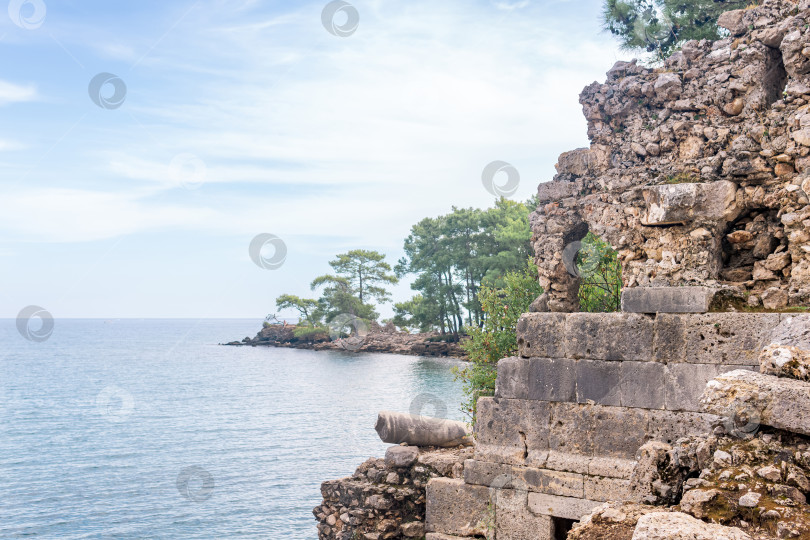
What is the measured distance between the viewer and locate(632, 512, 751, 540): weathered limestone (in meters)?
3.10

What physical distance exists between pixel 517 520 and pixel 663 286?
3016 millimetres

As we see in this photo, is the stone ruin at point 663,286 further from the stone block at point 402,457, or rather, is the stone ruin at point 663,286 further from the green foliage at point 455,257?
the green foliage at point 455,257

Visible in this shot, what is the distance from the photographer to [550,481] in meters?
7.71

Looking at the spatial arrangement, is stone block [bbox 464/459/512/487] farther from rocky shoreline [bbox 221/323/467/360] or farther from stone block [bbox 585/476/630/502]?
rocky shoreline [bbox 221/323/467/360]

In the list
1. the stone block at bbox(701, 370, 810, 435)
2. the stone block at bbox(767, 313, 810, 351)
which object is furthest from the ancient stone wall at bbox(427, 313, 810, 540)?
the stone block at bbox(701, 370, 810, 435)

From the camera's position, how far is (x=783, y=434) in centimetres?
400

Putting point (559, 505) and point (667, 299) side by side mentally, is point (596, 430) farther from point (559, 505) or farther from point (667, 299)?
point (667, 299)

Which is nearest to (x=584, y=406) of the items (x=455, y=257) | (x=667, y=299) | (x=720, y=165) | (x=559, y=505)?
(x=559, y=505)

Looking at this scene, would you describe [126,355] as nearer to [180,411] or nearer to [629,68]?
[180,411]

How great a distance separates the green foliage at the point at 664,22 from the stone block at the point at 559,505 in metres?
14.5

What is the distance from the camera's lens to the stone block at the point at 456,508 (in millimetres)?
8266

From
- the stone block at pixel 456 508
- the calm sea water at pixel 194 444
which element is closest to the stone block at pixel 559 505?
the stone block at pixel 456 508

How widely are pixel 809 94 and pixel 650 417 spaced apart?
364 centimetres

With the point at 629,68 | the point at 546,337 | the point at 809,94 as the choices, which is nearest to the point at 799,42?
the point at 809,94
